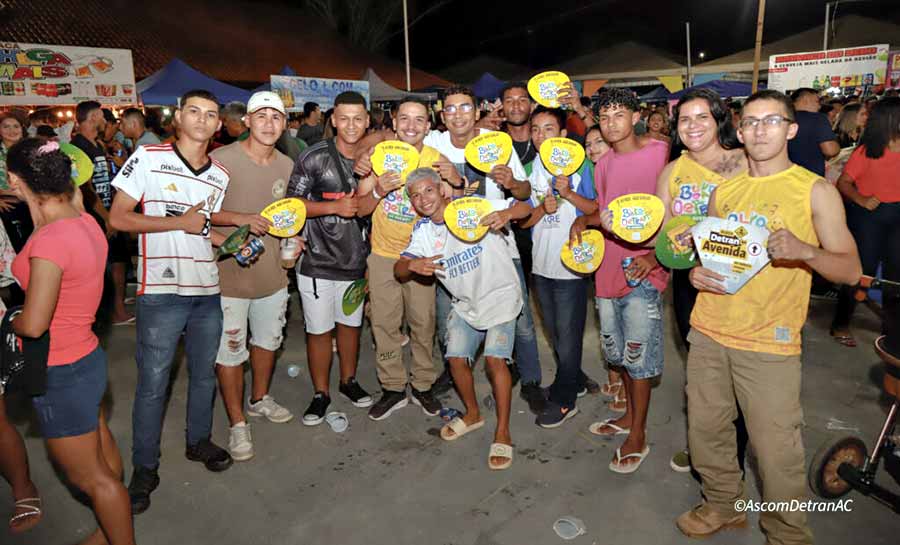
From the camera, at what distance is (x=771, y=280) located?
90.3 inches

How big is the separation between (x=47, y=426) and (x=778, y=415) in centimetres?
291

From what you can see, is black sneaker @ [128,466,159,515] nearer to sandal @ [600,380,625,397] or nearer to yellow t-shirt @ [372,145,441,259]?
yellow t-shirt @ [372,145,441,259]

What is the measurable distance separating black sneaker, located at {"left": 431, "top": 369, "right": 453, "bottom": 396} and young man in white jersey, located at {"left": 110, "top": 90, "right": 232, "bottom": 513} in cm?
176

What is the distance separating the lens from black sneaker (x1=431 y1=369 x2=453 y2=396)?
433 cm

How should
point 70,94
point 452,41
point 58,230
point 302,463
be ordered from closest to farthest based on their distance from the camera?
point 58,230, point 302,463, point 70,94, point 452,41

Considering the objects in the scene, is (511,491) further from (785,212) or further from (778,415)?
(785,212)

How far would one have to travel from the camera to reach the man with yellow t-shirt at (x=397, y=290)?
3610 millimetres

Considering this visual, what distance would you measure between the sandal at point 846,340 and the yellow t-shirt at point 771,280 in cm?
325

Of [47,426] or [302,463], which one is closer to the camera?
[47,426]

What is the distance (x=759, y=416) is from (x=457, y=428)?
1848 mm

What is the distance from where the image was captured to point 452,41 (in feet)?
113

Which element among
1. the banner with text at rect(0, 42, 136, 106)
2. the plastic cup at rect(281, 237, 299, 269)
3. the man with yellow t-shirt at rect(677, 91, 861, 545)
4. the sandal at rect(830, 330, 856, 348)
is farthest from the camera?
the banner with text at rect(0, 42, 136, 106)

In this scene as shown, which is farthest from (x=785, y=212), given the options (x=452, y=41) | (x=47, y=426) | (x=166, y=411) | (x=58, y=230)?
(x=452, y=41)

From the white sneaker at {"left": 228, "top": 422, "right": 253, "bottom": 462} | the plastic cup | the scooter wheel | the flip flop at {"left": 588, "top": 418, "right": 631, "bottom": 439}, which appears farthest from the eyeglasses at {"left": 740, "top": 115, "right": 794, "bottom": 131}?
the white sneaker at {"left": 228, "top": 422, "right": 253, "bottom": 462}
